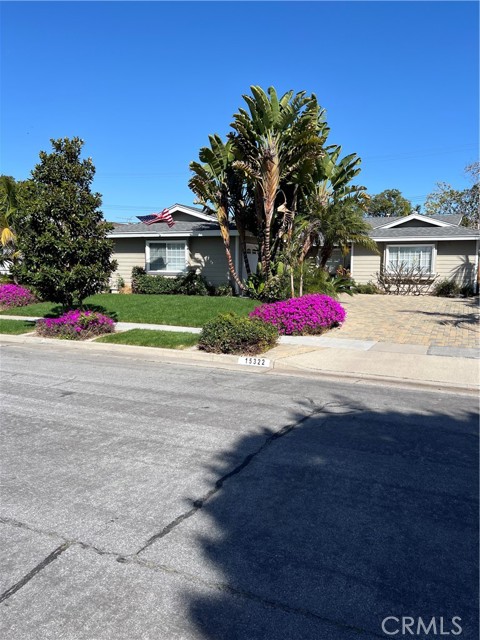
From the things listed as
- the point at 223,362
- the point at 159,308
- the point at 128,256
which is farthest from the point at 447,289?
the point at 223,362

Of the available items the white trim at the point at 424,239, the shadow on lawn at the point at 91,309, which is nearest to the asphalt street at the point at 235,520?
the shadow on lawn at the point at 91,309

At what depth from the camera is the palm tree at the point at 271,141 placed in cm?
1738

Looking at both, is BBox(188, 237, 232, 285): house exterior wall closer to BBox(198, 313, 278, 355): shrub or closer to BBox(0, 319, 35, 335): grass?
BBox(0, 319, 35, 335): grass

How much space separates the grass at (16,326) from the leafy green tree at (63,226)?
2.17m

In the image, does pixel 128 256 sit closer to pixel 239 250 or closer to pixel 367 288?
pixel 239 250

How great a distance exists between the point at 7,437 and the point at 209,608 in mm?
3690

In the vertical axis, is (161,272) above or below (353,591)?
above

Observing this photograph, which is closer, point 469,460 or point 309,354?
point 469,460

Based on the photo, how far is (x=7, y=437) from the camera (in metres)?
5.65

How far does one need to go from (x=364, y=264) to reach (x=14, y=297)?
1606cm

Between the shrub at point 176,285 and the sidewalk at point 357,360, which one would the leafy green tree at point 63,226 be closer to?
the sidewalk at point 357,360

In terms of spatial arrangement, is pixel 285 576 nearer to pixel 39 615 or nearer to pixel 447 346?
pixel 39 615

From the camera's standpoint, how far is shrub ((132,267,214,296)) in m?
23.2

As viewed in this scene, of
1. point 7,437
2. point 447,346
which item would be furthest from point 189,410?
point 447,346
